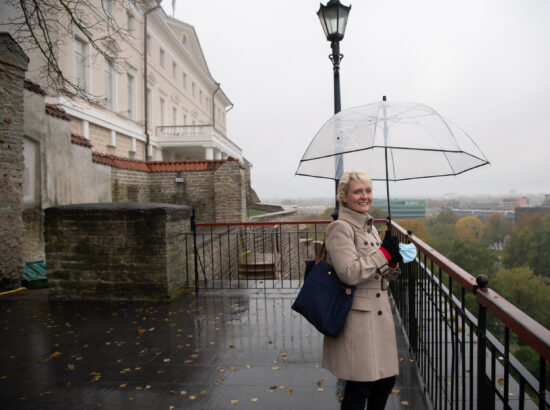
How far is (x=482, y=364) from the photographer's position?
1.84 m

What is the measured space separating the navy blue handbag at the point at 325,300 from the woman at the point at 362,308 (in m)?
0.08

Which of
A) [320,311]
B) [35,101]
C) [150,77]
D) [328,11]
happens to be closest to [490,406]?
[320,311]

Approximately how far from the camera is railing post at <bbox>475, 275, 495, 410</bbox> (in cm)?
174

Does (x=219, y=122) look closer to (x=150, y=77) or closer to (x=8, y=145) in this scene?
(x=150, y=77)

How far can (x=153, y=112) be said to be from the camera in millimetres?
24984

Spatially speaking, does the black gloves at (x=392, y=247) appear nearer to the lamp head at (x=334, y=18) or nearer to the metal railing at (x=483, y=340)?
the metal railing at (x=483, y=340)

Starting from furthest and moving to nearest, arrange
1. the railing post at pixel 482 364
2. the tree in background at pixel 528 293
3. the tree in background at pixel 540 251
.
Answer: the tree in background at pixel 540 251, the tree in background at pixel 528 293, the railing post at pixel 482 364

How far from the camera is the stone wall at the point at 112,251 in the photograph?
19.6 feet

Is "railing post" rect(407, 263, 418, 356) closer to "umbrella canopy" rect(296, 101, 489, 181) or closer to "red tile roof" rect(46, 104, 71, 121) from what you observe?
"umbrella canopy" rect(296, 101, 489, 181)

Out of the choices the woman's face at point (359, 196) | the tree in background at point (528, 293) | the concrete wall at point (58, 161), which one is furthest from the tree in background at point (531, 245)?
the woman's face at point (359, 196)

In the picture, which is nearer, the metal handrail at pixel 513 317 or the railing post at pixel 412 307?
the metal handrail at pixel 513 317

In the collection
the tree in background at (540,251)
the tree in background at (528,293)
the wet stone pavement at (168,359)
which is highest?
the wet stone pavement at (168,359)

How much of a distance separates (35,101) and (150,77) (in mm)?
16525

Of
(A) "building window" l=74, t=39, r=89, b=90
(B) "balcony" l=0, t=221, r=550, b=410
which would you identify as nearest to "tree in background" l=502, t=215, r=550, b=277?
(A) "building window" l=74, t=39, r=89, b=90
